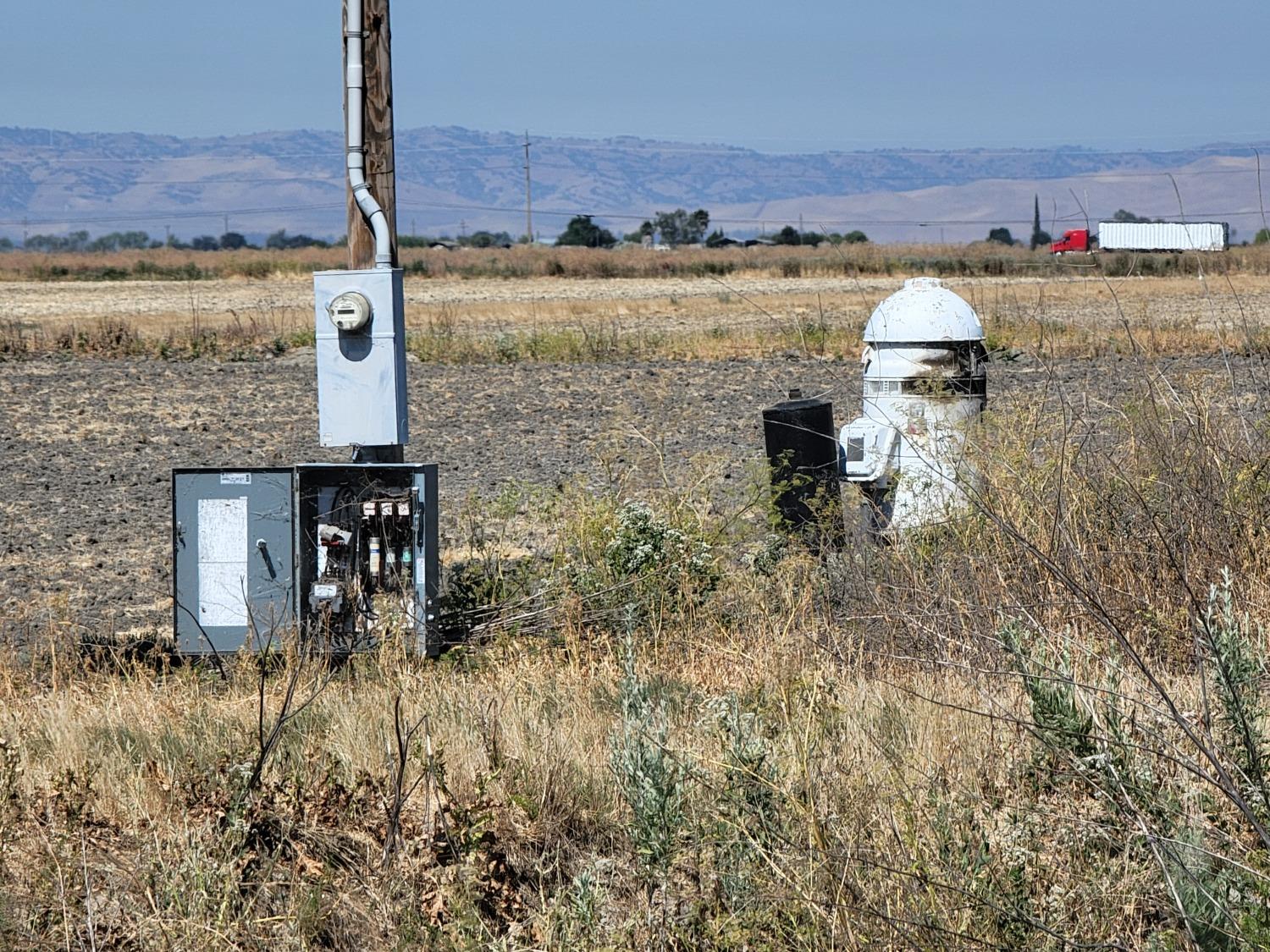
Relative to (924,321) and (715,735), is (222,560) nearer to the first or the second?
(715,735)

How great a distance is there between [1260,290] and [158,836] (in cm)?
3672

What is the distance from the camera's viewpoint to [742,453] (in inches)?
514

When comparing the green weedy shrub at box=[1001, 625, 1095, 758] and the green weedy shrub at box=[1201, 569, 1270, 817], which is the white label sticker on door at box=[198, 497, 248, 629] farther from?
the green weedy shrub at box=[1201, 569, 1270, 817]

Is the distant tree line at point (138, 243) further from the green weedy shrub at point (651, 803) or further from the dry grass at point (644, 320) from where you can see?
the green weedy shrub at point (651, 803)

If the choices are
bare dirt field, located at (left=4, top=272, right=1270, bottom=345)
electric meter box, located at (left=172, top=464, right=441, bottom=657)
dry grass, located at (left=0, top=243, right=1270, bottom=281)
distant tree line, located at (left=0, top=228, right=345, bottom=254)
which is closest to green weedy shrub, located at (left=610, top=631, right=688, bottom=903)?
electric meter box, located at (left=172, top=464, right=441, bottom=657)

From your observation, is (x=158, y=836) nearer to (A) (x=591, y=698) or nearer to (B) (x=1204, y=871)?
(A) (x=591, y=698)

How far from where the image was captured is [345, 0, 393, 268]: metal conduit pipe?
274 inches

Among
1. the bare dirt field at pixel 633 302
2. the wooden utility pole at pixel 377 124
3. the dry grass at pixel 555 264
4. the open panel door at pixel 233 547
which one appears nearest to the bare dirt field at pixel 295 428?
the open panel door at pixel 233 547

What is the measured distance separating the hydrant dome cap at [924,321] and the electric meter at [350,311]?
3.28 m

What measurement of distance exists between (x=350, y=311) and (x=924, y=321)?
3532mm

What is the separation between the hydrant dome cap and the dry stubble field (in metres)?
0.56

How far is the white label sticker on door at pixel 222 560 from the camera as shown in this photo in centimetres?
700

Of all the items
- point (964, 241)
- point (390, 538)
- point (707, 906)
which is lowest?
point (707, 906)

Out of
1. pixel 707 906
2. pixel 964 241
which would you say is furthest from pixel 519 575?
pixel 964 241
